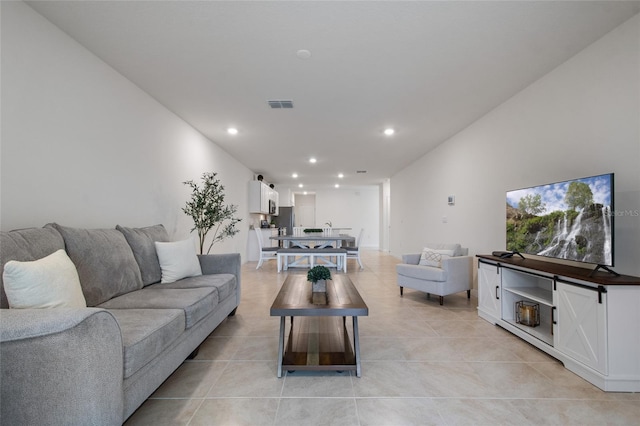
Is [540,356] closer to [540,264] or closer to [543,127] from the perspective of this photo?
[540,264]

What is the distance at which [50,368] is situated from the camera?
3.60ft

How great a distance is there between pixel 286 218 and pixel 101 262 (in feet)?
29.0

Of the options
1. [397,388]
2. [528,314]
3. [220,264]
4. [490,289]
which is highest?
[220,264]

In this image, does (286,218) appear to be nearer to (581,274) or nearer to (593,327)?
(581,274)

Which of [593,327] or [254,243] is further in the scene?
[254,243]

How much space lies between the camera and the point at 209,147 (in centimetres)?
507

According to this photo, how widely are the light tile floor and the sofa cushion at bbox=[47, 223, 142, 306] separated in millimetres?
814

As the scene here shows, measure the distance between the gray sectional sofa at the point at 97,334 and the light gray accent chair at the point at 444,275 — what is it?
269 centimetres

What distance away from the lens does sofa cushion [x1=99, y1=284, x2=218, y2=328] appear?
196 centimetres

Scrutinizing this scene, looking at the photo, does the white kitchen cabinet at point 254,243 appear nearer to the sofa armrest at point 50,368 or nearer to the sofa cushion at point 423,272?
the sofa cushion at point 423,272

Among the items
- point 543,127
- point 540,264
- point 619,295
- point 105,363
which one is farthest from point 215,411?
point 543,127

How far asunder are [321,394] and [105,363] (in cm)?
126

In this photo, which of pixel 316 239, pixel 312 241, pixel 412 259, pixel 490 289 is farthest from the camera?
pixel 312 241

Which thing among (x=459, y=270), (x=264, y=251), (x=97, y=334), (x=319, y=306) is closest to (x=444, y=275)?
(x=459, y=270)
